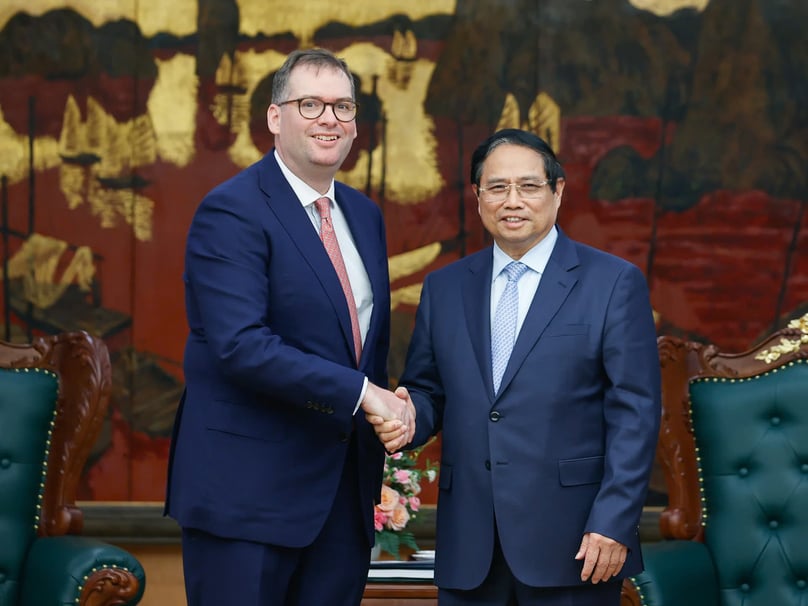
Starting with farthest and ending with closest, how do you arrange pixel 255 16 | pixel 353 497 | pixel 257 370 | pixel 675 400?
1. pixel 255 16
2. pixel 675 400
3. pixel 353 497
4. pixel 257 370

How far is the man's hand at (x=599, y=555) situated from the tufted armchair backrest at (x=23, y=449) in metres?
1.84

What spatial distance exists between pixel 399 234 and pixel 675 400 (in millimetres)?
1412

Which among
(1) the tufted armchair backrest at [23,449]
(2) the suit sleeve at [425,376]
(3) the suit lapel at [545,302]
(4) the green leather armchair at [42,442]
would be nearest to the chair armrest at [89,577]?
(4) the green leather armchair at [42,442]

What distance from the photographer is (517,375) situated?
270 centimetres

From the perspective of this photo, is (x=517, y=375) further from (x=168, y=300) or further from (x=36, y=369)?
(x=168, y=300)

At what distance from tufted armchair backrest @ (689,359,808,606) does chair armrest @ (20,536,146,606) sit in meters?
1.66

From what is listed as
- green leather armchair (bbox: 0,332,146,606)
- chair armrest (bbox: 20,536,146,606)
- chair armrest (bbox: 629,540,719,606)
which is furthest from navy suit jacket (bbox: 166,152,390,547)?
green leather armchair (bbox: 0,332,146,606)

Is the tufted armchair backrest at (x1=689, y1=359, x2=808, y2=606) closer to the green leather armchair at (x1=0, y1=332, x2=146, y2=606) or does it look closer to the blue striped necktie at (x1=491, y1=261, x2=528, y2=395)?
the blue striped necktie at (x1=491, y1=261, x2=528, y2=395)

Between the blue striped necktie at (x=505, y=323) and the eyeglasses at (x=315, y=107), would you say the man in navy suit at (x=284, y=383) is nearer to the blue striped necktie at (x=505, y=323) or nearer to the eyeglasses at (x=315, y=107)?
the eyeglasses at (x=315, y=107)

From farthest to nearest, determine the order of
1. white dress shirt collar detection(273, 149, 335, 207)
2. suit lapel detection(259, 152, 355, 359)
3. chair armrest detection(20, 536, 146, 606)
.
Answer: chair armrest detection(20, 536, 146, 606), white dress shirt collar detection(273, 149, 335, 207), suit lapel detection(259, 152, 355, 359)

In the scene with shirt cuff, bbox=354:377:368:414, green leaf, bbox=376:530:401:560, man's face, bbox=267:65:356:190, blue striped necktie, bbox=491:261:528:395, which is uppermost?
man's face, bbox=267:65:356:190

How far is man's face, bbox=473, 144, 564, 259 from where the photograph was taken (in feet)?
9.16

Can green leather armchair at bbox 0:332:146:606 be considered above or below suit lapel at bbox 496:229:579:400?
below

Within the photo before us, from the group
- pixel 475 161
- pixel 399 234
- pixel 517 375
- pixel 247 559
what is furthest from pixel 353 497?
pixel 399 234
